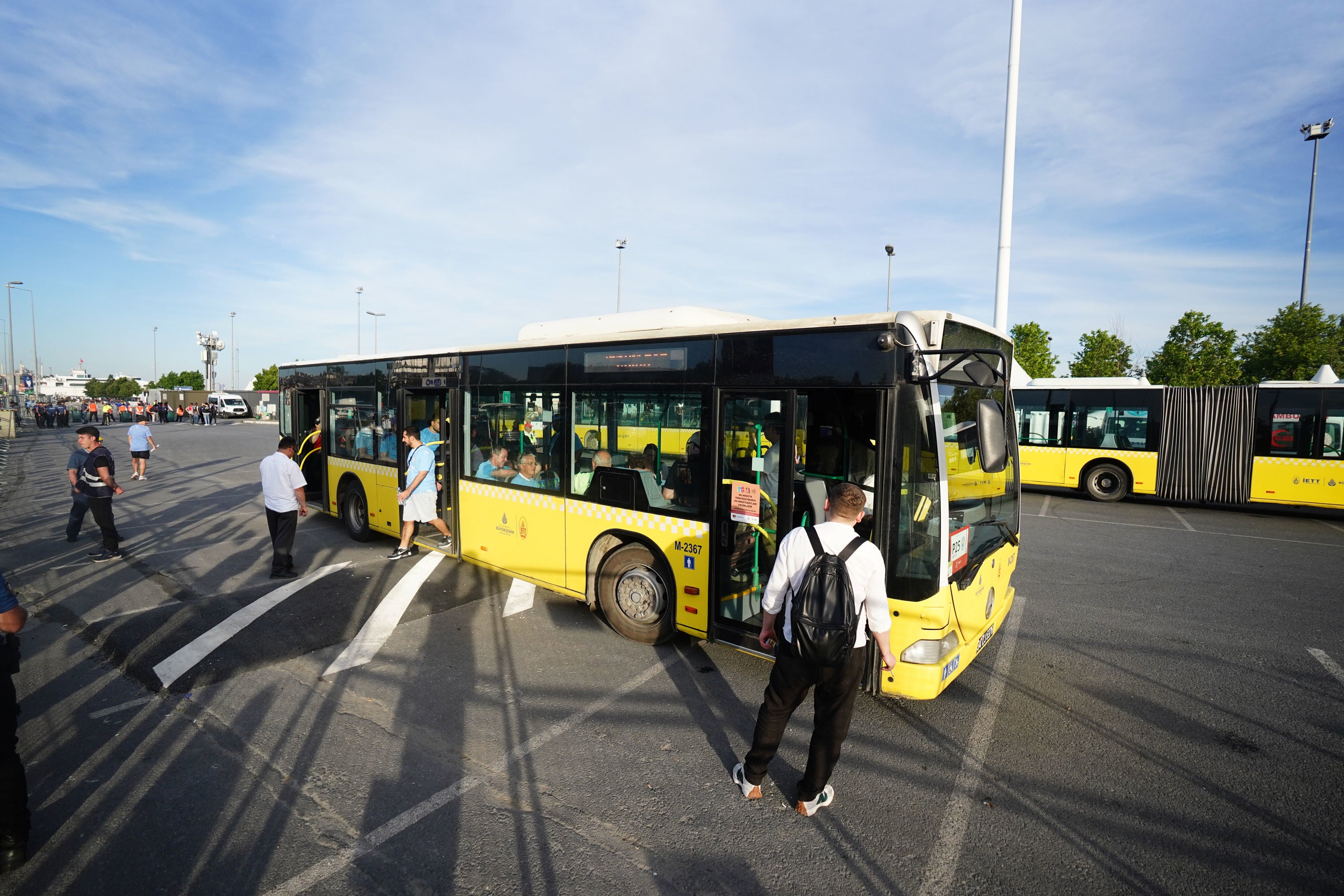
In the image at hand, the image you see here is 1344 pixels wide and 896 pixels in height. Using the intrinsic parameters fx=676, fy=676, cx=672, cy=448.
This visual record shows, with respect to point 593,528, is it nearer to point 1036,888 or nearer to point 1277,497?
point 1036,888

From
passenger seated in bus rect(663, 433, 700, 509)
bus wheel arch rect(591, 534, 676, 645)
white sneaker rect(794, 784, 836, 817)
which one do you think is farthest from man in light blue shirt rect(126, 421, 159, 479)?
white sneaker rect(794, 784, 836, 817)

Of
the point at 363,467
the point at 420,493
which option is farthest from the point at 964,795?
the point at 363,467

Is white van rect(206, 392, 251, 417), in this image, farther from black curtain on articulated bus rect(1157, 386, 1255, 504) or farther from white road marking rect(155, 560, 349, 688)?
black curtain on articulated bus rect(1157, 386, 1255, 504)

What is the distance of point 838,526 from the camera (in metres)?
3.48

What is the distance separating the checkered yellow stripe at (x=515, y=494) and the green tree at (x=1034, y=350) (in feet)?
111

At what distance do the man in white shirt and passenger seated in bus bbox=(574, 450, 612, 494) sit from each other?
3578mm

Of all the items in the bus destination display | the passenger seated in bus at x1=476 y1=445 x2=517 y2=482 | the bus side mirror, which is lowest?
the passenger seated in bus at x1=476 y1=445 x2=517 y2=482

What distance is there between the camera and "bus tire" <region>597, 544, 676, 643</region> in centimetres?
584

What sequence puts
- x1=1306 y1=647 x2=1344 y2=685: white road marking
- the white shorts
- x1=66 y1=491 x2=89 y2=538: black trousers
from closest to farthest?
x1=1306 y1=647 x2=1344 y2=685: white road marking < the white shorts < x1=66 y1=491 x2=89 y2=538: black trousers

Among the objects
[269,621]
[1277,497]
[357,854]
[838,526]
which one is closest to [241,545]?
[269,621]

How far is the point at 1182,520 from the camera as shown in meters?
Answer: 13.3

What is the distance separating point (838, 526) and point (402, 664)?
3.87 m

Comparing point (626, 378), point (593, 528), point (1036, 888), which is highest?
point (626, 378)

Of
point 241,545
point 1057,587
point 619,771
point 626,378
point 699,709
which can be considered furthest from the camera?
point 241,545
